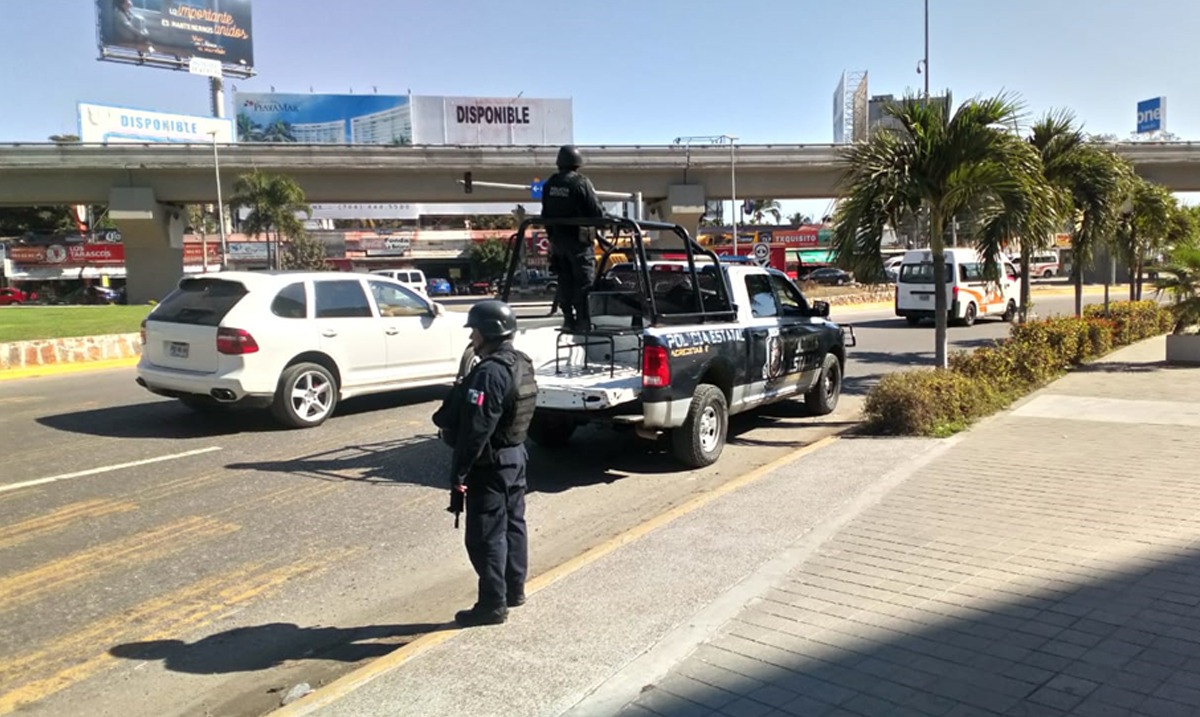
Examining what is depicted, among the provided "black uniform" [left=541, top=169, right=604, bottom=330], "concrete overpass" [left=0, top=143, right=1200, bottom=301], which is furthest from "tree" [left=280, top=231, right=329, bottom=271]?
"black uniform" [left=541, top=169, right=604, bottom=330]

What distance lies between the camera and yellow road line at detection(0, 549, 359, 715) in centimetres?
413

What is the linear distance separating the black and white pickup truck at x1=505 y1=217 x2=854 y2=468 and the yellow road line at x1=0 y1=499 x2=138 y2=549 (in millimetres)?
3387

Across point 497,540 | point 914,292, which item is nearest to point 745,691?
point 497,540

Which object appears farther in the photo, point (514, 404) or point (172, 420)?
point (172, 420)

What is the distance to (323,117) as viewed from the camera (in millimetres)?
78188

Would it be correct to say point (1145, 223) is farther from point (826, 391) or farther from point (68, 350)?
point (68, 350)

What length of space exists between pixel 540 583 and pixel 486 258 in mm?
67333

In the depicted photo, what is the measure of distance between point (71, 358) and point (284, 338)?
378 inches

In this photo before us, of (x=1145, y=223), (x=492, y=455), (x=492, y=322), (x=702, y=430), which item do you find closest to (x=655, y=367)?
(x=702, y=430)

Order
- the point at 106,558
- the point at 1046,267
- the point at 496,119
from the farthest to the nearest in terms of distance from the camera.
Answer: the point at 1046,267, the point at 496,119, the point at 106,558

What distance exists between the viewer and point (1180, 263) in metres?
13.6

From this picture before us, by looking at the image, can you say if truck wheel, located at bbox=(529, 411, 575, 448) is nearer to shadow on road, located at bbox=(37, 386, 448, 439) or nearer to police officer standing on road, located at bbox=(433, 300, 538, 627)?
shadow on road, located at bbox=(37, 386, 448, 439)

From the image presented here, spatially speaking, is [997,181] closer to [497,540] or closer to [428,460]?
[428,460]

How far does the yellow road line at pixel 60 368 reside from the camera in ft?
50.2
